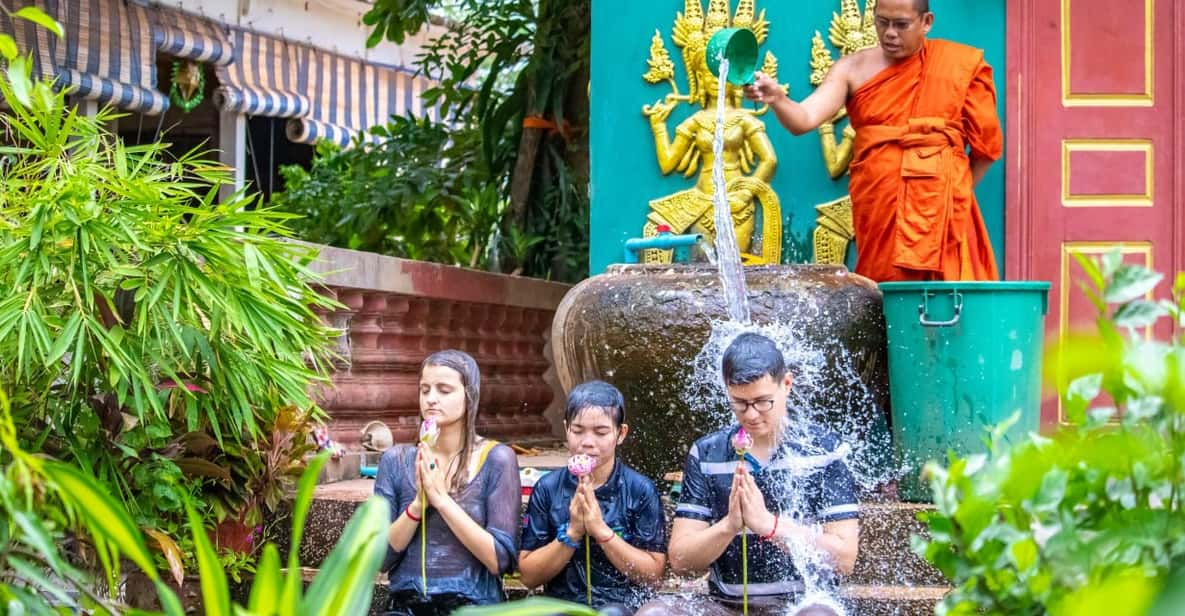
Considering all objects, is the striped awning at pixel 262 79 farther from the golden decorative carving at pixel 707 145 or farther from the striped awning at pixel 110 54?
the golden decorative carving at pixel 707 145

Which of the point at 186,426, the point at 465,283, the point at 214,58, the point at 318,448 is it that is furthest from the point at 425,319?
the point at 214,58

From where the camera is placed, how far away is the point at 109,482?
3838mm

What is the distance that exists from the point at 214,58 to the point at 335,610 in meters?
7.57

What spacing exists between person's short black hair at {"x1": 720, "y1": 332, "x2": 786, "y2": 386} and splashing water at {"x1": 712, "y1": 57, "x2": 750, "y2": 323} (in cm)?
102

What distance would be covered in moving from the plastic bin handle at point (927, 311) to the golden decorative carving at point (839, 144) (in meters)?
1.71

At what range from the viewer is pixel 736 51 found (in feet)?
18.1

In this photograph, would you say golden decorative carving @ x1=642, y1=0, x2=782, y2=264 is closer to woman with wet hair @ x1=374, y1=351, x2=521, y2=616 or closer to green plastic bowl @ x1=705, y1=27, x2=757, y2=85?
green plastic bowl @ x1=705, y1=27, x2=757, y2=85

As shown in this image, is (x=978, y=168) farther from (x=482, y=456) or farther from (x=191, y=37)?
(x=191, y=37)

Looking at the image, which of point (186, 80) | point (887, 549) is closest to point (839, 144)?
point (887, 549)

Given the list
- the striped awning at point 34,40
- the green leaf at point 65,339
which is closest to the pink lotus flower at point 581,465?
the green leaf at point 65,339

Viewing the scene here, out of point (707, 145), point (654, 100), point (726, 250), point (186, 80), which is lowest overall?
point (726, 250)

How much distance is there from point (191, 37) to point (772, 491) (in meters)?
6.27

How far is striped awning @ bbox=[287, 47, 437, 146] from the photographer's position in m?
10.4

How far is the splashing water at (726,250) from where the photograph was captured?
15.5 feet
